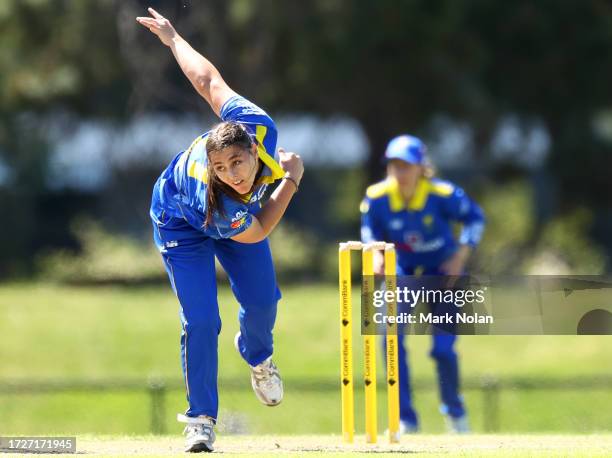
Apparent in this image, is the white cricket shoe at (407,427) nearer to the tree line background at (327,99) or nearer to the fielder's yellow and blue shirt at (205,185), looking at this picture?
the fielder's yellow and blue shirt at (205,185)

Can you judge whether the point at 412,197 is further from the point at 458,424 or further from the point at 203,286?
the point at 203,286

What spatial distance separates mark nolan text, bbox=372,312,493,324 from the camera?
6078 mm

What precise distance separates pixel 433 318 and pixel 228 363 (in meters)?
10.3

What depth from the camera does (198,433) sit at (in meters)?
6.07

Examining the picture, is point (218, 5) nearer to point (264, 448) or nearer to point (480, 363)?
point (480, 363)

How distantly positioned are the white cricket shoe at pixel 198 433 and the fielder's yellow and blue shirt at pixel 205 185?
3.06ft

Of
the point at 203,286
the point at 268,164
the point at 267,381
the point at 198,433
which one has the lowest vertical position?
the point at 198,433

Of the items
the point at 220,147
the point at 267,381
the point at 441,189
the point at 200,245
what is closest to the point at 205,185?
the point at 220,147

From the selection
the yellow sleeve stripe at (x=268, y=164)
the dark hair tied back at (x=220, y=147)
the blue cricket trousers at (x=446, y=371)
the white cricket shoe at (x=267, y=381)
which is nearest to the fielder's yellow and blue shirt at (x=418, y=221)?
the blue cricket trousers at (x=446, y=371)

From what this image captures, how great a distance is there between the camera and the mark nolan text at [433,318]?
19.9ft

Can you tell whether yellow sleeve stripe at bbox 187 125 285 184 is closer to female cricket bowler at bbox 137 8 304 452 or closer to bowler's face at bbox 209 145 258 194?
female cricket bowler at bbox 137 8 304 452

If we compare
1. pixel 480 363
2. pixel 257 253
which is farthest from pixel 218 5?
pixel 257 253

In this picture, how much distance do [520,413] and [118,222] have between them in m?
11.0

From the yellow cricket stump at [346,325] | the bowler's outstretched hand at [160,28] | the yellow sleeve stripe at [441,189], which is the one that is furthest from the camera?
the yellow sleeve stripe at [441,189]
